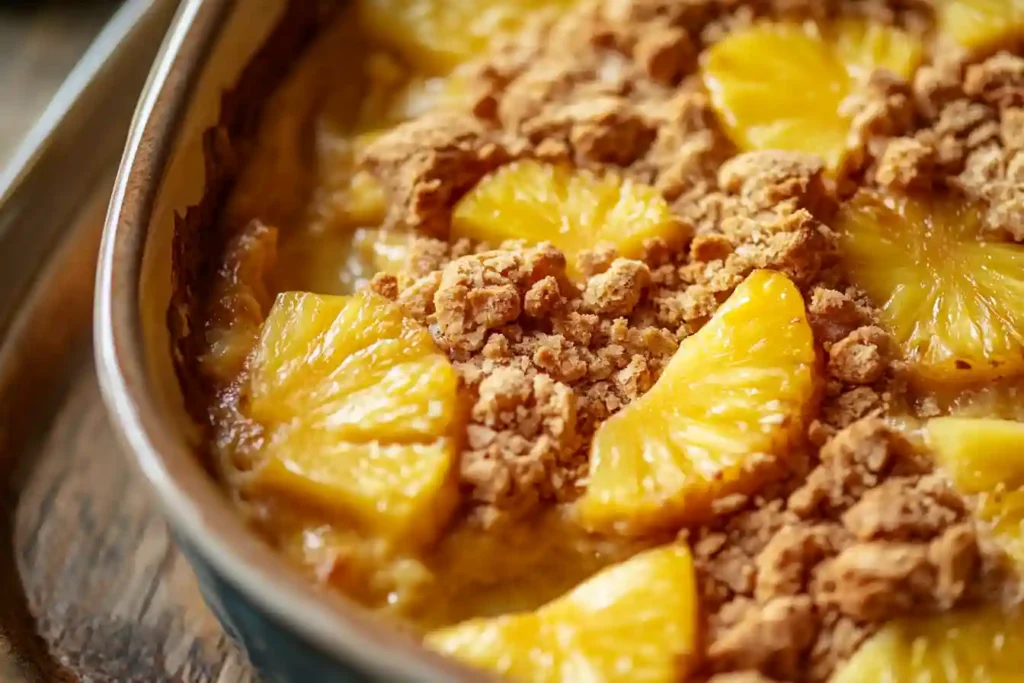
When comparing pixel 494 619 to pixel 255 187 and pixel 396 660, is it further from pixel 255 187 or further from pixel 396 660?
pixel 255 187

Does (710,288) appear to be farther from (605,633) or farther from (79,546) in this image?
(79,546)

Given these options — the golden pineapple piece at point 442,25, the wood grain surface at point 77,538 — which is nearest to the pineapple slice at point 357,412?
the wood grain surface at point 77,538

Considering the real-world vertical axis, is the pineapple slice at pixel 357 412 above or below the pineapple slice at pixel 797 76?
above

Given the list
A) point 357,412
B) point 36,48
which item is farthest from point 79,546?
point 36,48

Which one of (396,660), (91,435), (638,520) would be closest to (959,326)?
(638,520)

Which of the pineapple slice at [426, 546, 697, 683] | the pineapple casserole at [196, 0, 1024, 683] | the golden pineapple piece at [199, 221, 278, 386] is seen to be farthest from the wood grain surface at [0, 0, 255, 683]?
the pineapple slice at [426, 546, 697, 683]

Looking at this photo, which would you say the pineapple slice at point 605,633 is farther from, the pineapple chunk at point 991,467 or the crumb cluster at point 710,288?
the pineapple chunk at point 991,467

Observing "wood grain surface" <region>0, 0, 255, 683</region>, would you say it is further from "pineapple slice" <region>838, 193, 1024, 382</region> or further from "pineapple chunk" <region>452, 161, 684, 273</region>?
"pineapple slice" <region>838, 193, 1024, 382</region>
